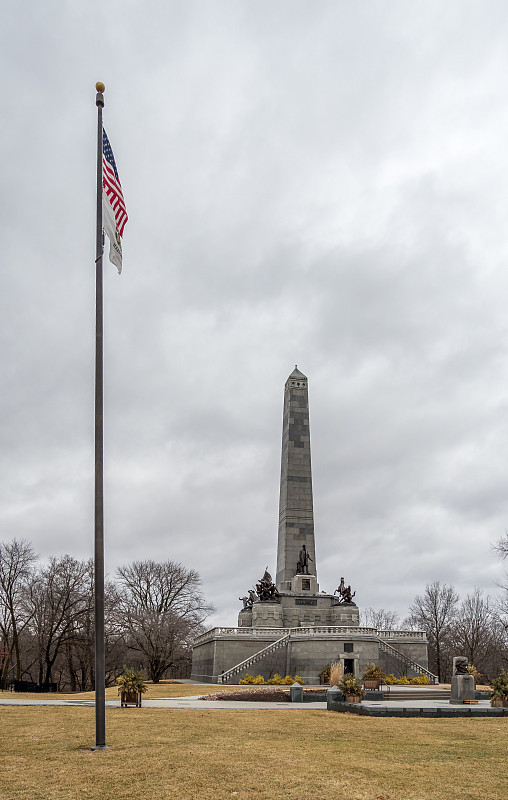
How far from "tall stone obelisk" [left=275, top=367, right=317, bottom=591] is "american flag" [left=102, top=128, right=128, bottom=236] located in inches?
1630

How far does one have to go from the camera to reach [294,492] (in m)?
55.9

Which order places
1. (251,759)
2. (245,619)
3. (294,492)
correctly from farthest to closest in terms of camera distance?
1. (294,492)
2. (245,619)
3. (251,759)

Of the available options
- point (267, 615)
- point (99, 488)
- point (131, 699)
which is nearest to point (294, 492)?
point (267, 615)

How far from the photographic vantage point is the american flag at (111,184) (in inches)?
625

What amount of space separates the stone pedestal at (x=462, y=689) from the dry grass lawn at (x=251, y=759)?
6.29 metres

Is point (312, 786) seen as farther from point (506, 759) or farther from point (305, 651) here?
point (305, 651)

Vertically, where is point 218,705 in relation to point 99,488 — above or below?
below

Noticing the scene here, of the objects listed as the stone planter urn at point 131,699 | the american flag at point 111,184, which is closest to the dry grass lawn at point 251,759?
the stone planter urn at point 131,699

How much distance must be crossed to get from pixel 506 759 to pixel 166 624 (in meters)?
45.4

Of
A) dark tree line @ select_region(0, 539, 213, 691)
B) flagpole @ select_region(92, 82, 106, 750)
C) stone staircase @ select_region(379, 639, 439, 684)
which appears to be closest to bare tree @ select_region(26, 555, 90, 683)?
dark tree line @ select_region(0, 539, 213, 691)

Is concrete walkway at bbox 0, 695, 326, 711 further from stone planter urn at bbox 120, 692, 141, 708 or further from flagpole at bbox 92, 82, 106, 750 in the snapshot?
flagpole at bbox 92, 82, 106, 750

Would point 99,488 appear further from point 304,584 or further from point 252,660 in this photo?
point 304,584

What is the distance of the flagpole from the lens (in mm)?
13305

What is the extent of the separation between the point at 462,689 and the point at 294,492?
30007 millimetres
